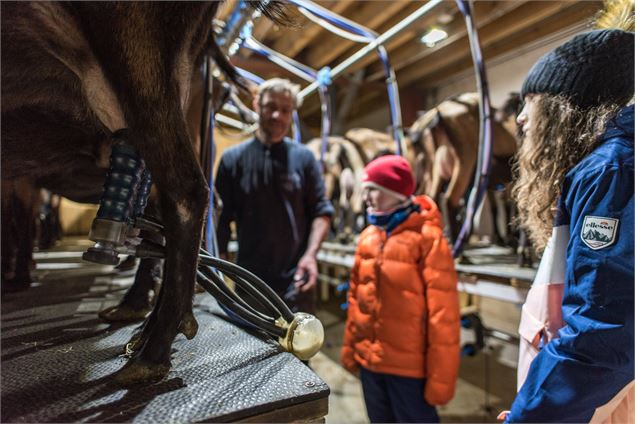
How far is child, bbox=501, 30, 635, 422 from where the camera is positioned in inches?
20.3

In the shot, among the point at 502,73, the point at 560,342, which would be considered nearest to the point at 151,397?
the point at 560,342

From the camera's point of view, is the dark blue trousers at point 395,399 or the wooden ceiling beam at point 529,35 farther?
the dark blue trousers at point 395,399

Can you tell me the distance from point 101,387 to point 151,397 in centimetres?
9

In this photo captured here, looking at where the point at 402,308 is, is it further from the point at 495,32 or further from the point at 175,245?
the point at 495,32

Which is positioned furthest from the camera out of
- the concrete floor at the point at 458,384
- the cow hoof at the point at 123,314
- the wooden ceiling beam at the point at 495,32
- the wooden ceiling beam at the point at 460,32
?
the concrete floor at the point at 458,384

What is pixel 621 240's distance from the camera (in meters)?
0.51

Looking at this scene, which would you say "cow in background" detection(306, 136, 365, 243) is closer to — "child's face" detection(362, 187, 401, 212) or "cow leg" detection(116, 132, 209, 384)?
"child's face" detection(362, 187, 401, 212)

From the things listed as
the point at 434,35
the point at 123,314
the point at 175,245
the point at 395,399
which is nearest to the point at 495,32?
the point at 434,35

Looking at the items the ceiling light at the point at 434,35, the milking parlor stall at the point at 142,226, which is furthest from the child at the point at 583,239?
the ceiling light at the point at 434,35

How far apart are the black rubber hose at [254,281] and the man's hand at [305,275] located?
629mm

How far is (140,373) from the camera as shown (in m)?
0.49

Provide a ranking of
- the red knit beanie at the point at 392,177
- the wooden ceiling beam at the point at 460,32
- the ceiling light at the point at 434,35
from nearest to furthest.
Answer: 1. the red knit beanie at the point at 392,177
2. the wooden ceiling beam at the point at 460,32
3. the ceiling light at the point at 434,35

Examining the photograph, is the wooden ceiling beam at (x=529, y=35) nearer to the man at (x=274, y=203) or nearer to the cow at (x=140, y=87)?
the cow at (x=140, y=87)

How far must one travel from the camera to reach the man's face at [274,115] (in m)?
1.41
